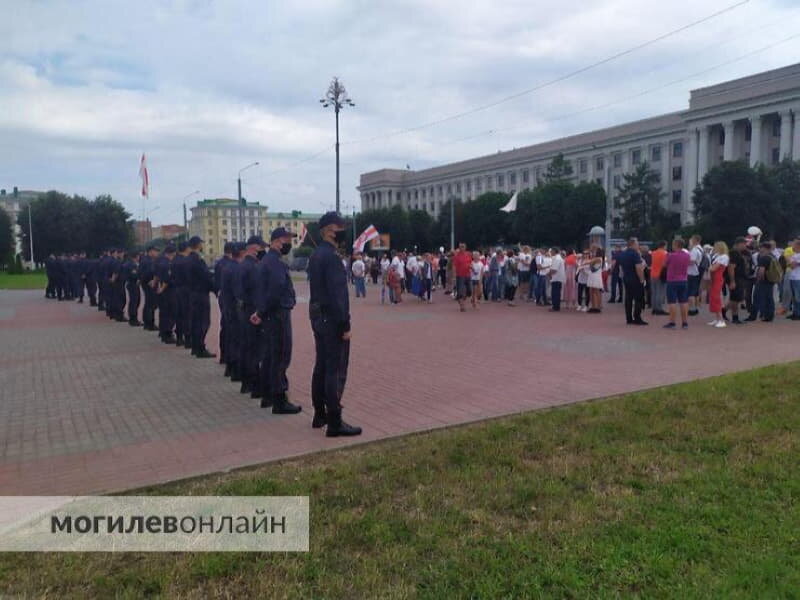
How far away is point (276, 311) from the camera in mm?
6719

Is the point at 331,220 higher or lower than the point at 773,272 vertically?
higher

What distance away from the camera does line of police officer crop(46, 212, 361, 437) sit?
5.62 meters

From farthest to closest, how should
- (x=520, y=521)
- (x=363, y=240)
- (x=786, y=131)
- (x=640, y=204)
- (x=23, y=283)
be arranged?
(x=640, y=204), (x=786, y=131), (x=23, y=283), (x=363, y=240), (x=520, y=521)

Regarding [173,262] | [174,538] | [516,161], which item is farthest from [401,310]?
[516,161]

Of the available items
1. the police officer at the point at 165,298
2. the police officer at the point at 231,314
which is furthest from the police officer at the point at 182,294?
the police officer at the point at 231,314

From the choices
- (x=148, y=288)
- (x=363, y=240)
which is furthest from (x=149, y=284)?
(x=363, y=240)

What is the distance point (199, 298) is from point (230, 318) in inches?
79.7

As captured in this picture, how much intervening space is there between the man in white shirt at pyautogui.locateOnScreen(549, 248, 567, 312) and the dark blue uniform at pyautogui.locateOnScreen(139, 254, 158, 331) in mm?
10509

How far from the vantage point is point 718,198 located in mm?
54750

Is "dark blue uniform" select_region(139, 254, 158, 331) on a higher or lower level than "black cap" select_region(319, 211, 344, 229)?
lower

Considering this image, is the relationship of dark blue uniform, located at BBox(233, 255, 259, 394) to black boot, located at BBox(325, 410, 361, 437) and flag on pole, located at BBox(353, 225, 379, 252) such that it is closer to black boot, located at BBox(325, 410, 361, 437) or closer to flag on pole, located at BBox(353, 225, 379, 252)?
black boot, located at BBox(325, 410, 361, 437)

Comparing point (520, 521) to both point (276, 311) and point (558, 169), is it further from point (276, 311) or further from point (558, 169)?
point (558, 169)

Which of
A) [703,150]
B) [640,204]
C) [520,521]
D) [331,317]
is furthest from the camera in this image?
[640,204]

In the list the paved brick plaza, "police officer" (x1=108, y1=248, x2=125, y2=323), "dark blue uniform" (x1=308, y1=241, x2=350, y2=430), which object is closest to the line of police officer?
"dark blue uniform" (x1=308, y1=241, x2=350, y2=430)
